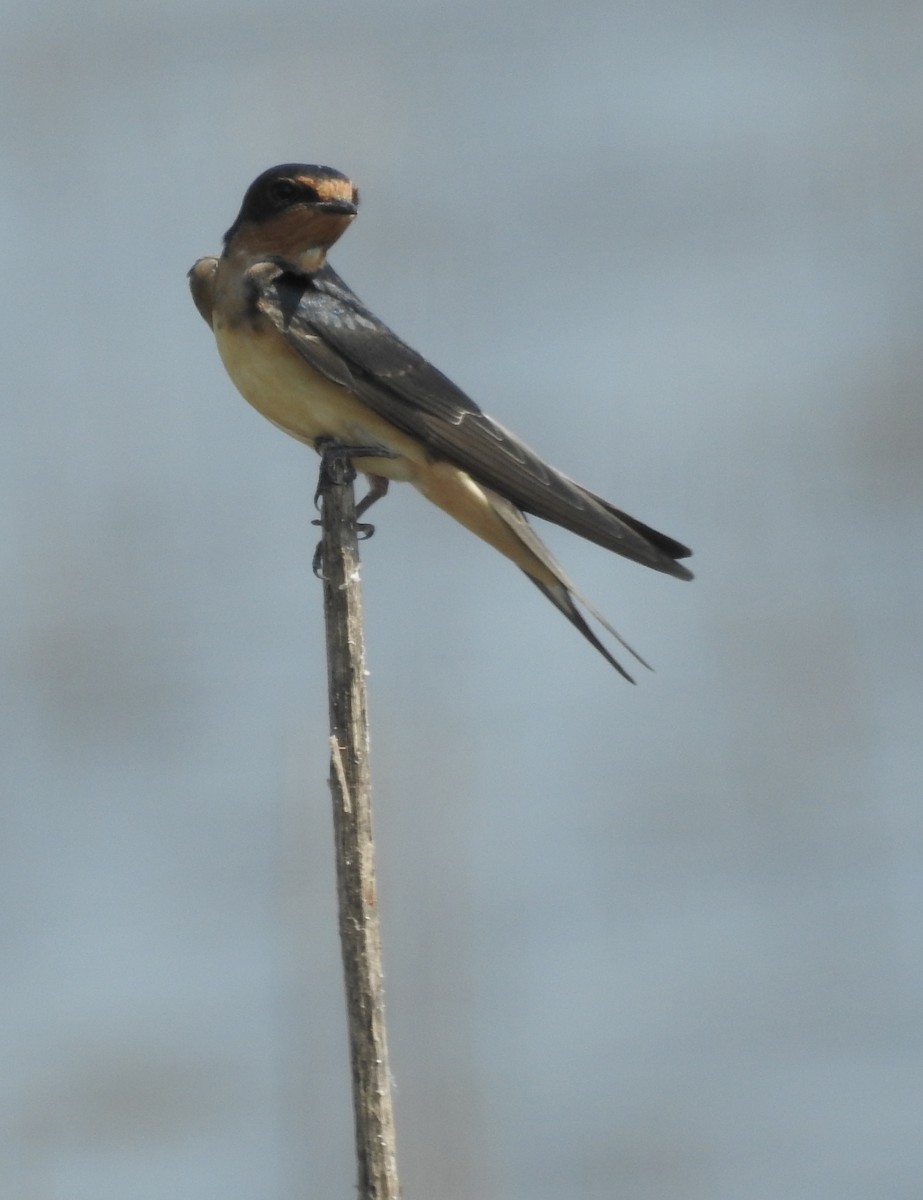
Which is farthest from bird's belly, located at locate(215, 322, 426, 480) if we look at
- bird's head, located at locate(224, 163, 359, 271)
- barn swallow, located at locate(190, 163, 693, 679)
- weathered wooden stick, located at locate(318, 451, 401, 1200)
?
weathered wooden stick, located at locate(318, 451, 401, 1200)

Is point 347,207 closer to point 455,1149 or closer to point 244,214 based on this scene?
point 244,214

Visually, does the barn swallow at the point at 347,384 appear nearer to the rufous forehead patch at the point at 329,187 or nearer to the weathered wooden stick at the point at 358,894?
the rufous forehead patch at the point at 329,187

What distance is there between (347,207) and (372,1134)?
1.50 m

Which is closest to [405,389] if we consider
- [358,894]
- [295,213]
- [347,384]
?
[347,384]

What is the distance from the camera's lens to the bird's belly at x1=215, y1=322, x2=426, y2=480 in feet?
7.64

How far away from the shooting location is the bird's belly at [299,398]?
2330 mm

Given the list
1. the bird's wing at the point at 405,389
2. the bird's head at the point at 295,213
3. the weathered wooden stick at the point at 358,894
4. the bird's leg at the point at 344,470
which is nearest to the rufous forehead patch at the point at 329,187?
the bird's head at the point at 295,213

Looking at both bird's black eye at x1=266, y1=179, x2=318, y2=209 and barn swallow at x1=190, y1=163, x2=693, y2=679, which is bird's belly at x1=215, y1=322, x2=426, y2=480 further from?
bird's black eye at x1=266, y1=179, x2=318, y2=209

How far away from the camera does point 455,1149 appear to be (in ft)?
11.5

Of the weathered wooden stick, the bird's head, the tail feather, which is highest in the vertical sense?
the bird's head

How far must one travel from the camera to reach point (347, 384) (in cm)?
233

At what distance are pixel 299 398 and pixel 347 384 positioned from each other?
0.23ft

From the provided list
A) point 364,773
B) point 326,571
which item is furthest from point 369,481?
point 364,773

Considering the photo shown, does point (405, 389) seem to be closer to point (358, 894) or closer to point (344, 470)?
point (344, 470)
